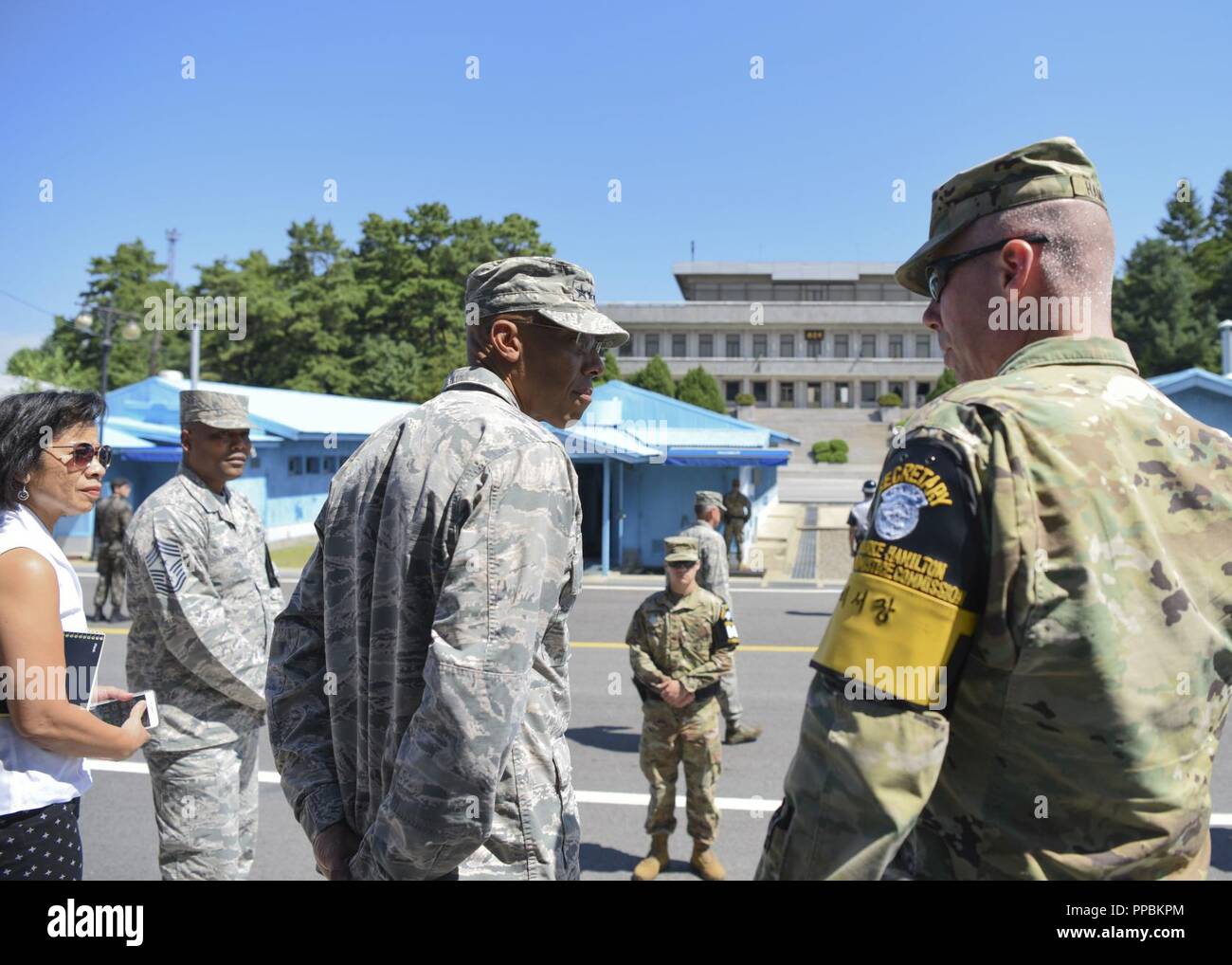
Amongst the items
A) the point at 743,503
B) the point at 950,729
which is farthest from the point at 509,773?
the point at 743,503

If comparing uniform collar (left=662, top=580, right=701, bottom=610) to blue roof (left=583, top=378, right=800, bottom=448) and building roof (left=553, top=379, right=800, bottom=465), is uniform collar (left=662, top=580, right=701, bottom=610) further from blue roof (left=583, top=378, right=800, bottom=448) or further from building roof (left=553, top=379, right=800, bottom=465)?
blue roof (left=583, top=378, right=800, bottom=448)

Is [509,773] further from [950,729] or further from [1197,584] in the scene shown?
[1197,584]

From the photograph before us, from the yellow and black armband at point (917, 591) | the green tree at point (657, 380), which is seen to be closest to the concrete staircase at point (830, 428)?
the green tree at point (657, 380)

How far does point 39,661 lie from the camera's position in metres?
2.50

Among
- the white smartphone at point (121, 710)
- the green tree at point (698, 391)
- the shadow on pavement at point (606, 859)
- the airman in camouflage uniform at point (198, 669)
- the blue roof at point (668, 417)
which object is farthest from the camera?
the green tree at point (698, 391)

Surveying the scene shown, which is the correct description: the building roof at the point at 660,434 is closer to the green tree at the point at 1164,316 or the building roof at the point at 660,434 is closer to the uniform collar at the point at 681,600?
the uniform collar at the point at 681,600

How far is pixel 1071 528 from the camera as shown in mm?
1486

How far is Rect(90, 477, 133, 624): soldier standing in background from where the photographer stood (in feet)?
42.0

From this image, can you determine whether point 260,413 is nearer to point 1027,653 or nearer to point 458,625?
point 458,625

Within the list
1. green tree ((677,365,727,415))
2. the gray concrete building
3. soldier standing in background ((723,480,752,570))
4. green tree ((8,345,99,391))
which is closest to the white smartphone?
soldier standing in background ((723,480,752,570))

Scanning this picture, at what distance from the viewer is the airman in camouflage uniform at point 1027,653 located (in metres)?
1.42

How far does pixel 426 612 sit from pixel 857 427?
62.8 metres

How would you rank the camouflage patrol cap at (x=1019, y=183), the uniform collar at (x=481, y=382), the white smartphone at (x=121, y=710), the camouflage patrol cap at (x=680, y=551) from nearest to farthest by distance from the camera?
the camouflage patrol cap at (x=1019, y=183) < the uniform collar at (x=481, y=382) < the white smartphone at (x=121, y=710) < the camouflage patrol cap at (x=680, y=551)

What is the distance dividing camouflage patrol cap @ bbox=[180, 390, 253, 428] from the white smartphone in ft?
4.91
